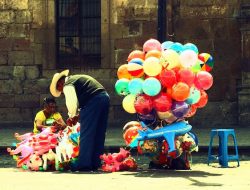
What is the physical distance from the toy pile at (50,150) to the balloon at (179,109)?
1443mm

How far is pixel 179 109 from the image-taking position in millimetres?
8422

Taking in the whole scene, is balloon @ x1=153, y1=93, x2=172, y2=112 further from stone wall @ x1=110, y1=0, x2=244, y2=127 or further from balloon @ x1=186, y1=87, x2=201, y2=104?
stone wall @ x1=110, y1=0, x2=244, y2=127

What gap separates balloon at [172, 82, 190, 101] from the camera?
834 cm

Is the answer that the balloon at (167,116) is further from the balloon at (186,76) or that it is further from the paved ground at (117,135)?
the paved ground at (117,135)

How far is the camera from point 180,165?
352 inches

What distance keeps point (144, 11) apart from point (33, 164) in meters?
8.31

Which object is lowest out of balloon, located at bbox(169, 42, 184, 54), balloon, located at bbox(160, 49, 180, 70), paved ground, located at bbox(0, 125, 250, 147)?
paved ground, located at bbox(0, 125, 250, 147)

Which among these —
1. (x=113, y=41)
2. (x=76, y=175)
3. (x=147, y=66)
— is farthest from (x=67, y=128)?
(x=113, y=41)

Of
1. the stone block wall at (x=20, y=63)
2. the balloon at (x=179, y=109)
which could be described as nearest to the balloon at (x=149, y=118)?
the balloon at (x=179, y=109)

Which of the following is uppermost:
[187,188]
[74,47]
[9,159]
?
[74,47]

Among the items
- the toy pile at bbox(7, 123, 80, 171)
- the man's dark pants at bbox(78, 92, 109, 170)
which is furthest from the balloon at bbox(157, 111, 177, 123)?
the toy pile at bbox(7, 123, 80, 171)

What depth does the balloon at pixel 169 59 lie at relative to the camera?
8.47 m

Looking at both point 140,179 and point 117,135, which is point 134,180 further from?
point 117,135

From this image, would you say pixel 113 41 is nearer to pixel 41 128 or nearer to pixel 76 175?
pixel 41 128
